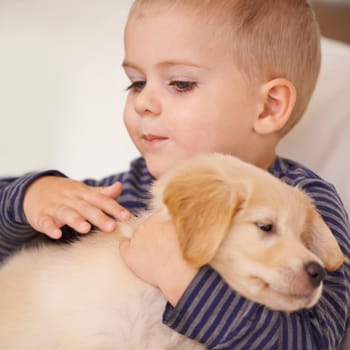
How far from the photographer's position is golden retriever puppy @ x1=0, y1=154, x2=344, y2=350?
94cm

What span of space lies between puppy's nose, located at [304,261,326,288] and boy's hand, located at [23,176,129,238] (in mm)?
391

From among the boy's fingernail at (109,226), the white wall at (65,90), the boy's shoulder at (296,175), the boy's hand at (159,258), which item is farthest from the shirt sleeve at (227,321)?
the white wall at (65,90)

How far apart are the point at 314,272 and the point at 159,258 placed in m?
0.26

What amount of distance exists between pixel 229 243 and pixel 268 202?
9 centimetres

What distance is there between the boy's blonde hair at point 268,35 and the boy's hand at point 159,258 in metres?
0.43

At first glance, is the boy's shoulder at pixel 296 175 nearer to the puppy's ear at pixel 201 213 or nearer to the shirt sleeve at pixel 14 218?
the puppy's ear at pixel 201 213

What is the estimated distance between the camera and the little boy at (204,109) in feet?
3.83

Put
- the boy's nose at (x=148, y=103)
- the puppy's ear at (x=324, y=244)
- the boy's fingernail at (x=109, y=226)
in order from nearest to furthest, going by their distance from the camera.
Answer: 1. the puppy's ear at (x=324, y=244)
2. the boy's fingernail at (x=109, y=226)
3. the boy's nose at (x=148, y=103)

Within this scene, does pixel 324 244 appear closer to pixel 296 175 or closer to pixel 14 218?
pixel 296 175

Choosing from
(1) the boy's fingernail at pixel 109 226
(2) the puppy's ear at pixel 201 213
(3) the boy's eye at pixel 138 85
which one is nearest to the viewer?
(2) the puppy's ear at pixel 201 213

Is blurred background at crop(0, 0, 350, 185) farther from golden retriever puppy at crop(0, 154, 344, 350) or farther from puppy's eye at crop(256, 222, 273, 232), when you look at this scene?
puppy's eye at crop(256, 222, 273, 232)

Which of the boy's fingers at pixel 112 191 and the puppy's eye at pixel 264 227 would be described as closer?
the puppy's eye at pixel 264 227

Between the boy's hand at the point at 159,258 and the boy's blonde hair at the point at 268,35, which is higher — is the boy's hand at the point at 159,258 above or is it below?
below

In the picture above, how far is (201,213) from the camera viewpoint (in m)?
0.93
